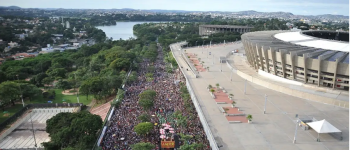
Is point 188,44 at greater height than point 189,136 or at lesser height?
greater

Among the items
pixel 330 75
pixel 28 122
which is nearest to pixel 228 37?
pixel 330 75

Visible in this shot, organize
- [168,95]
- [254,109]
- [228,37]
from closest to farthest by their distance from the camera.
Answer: [254,109], [168,95], [228,37]

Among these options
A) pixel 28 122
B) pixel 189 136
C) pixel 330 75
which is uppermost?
pixel 330 75

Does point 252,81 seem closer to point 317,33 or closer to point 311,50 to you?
point 311,50

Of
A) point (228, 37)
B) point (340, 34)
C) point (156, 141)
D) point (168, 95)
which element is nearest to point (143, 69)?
point (168, 95)

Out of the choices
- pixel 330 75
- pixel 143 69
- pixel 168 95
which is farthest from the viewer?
pixel 143 69

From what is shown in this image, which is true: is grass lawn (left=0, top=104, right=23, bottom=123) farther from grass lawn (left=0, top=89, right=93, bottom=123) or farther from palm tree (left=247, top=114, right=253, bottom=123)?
palm tree (left=247, top=114, right=253, bottom=123)

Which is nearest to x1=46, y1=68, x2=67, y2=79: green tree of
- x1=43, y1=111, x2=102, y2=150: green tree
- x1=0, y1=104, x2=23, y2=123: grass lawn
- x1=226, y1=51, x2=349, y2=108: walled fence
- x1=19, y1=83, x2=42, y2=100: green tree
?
x1=19, y1=83, x2=42, y2=100: green tree

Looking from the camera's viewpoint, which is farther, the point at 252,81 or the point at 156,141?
the point at 252,81
